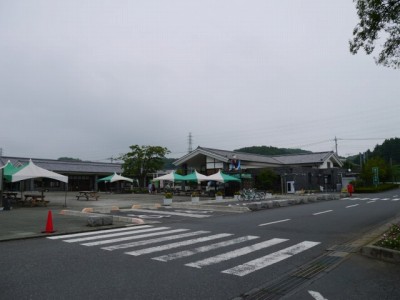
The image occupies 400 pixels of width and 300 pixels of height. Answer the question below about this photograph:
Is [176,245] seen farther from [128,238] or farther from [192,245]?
[128,238]

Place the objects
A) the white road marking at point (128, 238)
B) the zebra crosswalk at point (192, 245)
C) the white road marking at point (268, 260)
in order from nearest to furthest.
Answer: the white road marking at point (268, 260), the zebra crosswalk at point (192, 245), the white road marking at point (128, 238)

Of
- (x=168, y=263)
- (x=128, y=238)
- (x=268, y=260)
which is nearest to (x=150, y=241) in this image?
(x=128, y=238)

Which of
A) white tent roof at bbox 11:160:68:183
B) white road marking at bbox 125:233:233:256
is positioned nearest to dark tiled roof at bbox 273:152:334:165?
white tent roof at bbox 11:160:68:183

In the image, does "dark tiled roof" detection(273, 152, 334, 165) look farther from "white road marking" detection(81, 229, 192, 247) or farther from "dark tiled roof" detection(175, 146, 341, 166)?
"white road marking" detection(81, 229, 192, 247)

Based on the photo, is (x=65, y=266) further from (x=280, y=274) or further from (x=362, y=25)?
(x=362, y=25)

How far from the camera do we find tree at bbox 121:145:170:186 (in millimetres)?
44062

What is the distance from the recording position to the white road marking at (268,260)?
5672mm

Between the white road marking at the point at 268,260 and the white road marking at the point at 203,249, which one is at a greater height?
the white road marking at the point at 203,249

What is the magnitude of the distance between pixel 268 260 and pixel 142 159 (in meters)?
38.8

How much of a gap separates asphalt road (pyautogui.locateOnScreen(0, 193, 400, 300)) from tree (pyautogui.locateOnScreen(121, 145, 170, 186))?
112 feet

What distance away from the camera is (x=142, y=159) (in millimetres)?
44156

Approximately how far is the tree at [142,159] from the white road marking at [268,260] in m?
37.2

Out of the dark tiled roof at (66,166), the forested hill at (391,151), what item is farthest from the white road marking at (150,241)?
the forested hill at (391,151)

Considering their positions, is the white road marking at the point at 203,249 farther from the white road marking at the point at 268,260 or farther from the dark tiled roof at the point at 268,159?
the dark tiled roof at the point at 268,159
